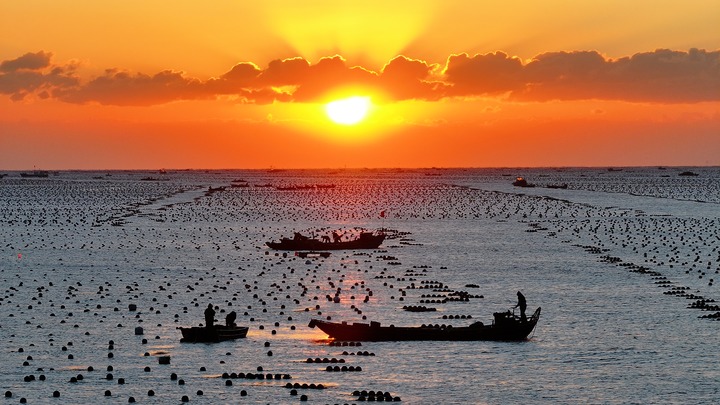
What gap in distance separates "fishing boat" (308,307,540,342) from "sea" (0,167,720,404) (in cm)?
70

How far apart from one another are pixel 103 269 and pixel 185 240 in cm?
2684

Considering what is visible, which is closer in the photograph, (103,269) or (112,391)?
(112,391)

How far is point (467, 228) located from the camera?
5034 inches

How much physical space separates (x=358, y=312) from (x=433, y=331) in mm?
9517

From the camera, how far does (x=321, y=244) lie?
98.4 meters

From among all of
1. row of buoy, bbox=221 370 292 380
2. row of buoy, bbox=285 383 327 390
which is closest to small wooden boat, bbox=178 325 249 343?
row of buoy, bbox=221 370 292 380

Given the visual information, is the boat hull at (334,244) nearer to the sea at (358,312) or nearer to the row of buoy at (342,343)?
the sea at (358,312)

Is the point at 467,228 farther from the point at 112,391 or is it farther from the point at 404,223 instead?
the point at 112,391

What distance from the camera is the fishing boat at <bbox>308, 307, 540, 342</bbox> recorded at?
51.2m

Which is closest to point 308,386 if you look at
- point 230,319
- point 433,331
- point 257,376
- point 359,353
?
point 257,376

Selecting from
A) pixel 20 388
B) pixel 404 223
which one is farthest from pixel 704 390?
pixel 404 223

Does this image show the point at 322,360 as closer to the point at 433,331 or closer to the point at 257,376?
the point at 257,376

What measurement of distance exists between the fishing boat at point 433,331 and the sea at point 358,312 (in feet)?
2.30

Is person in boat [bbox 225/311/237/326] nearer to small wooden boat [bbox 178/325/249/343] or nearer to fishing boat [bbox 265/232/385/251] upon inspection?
small wooden boat [bbox 178/325/249/343]
